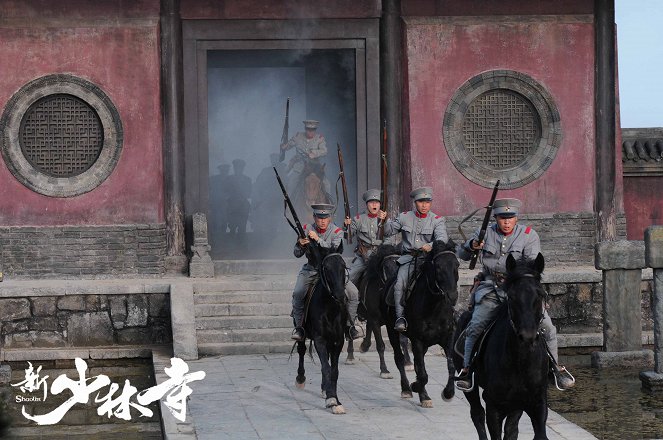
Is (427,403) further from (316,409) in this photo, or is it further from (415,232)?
(415,232)

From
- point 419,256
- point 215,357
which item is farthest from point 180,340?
point 419,256

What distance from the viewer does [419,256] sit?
1126 centimetres

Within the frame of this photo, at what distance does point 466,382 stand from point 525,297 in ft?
3.94

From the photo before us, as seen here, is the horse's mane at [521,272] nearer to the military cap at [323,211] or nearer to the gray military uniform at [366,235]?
the military cap at [323,211]

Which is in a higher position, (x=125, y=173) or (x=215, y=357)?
(x=125, y=173)

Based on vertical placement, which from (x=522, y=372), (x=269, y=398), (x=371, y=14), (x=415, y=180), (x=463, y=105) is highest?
(x=371, y=14)

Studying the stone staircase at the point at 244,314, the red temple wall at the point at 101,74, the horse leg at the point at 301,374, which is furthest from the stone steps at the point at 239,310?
the horse leg at the point at 301,374

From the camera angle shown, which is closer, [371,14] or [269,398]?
[269,398]

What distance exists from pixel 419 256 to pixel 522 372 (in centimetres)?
382

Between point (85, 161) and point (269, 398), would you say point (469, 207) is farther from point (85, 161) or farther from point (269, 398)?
point (269, 398)

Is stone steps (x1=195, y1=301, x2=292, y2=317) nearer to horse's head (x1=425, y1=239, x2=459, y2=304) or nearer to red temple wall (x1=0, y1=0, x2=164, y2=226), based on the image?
red temple wall (x1=0, y1=0, x2=164, y2=226)

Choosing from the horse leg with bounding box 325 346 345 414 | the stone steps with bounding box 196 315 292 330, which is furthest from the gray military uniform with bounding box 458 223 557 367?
the stone steps with bounding box 196 315 292 330

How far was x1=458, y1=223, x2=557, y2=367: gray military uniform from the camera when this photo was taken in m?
8.26

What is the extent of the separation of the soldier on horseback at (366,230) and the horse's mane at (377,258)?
2.15 feet
